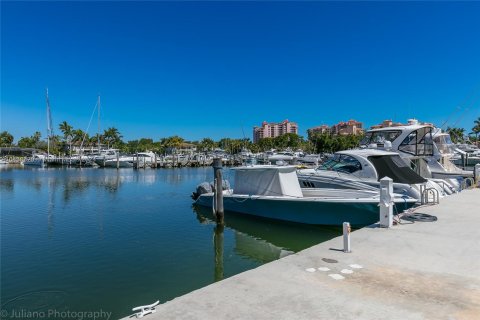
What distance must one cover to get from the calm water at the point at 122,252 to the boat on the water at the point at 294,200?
0.54 m

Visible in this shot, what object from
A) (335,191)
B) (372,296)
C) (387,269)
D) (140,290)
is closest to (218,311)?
(372,296)

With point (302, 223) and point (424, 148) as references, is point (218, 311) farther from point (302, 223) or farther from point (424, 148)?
point (424, 148)

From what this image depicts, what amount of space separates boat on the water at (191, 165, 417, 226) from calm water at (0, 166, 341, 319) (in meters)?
0.54

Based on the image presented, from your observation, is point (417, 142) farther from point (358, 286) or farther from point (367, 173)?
point (358, 286)

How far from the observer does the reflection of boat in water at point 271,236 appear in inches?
487

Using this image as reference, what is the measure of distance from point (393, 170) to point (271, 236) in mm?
6425

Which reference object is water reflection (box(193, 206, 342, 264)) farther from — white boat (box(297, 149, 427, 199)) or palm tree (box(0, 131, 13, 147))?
palm tree (box(0, 131, 13, 147))

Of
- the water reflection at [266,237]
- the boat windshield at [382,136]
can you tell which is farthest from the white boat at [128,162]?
the water reflection at [266,237]

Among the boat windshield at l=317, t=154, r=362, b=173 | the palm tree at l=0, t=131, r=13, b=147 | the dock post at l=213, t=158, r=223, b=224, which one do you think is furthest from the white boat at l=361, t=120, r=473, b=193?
the palm tree at l=0, t=131, r=13, b=147

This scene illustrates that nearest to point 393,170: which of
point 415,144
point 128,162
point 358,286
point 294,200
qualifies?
point 294,200

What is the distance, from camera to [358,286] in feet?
18.7

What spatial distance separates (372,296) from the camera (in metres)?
5.29

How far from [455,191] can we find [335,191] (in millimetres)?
8192

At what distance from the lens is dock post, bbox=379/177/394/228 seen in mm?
9867
